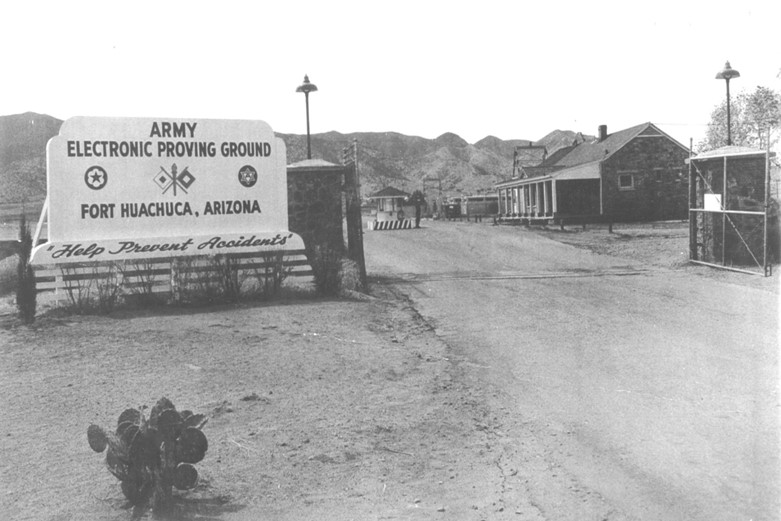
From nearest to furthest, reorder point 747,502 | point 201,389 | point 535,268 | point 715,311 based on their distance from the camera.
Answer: point 747,502
point 201,389
point 715,311
point 535,268

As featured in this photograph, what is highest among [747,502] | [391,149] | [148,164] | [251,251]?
[391,149]

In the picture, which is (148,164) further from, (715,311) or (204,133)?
(715,311)

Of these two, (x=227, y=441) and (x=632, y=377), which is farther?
(x=632, y=377)

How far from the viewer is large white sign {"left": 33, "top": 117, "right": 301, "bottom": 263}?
38.9 feet

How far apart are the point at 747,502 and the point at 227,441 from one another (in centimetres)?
354

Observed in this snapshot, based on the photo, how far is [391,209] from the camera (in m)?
52.1

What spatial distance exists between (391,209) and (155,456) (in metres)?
47.8

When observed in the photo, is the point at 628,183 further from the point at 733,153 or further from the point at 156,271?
the point at 156,271

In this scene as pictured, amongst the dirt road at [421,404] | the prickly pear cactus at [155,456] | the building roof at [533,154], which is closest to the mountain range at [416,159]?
the building roof at [533,154]

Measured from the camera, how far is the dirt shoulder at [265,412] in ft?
15.3

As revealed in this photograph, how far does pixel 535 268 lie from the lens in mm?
17719

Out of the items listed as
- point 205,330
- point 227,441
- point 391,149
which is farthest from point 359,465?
point 391,149

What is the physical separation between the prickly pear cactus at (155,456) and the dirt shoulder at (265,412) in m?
0.16

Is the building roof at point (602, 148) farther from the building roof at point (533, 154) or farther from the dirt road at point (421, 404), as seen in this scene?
the dirt road at point (421, 404)
